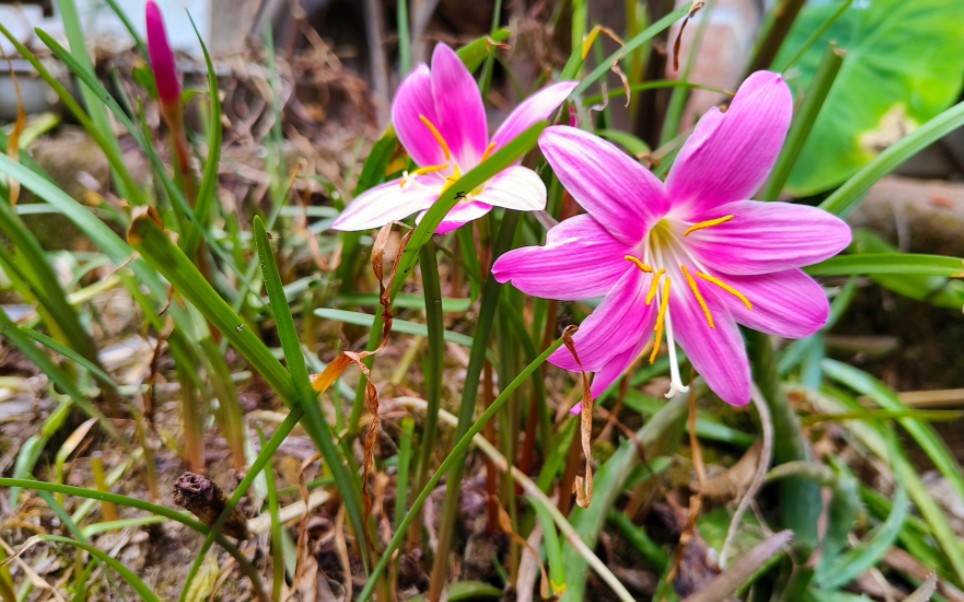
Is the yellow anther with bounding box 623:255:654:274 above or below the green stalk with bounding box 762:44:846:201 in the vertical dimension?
below

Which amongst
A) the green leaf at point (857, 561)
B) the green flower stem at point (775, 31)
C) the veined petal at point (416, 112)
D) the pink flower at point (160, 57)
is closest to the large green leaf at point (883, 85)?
the green flower stem at point (775, 31)

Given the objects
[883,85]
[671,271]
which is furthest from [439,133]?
[883,85]

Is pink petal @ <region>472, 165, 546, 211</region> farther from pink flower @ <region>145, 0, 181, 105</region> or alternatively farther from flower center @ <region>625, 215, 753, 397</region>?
pink flower @ <region>145, 0, 181, 105</region>

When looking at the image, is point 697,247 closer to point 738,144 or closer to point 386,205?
point 738,144

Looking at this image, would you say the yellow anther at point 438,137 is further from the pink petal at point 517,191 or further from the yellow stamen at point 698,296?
the yellow stamen at point 698,296

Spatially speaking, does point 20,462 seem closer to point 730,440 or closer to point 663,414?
point 663,414

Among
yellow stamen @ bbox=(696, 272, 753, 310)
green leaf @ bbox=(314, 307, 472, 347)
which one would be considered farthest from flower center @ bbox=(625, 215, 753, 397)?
green leaf @ bbox=(314, 307, 472, 347)
